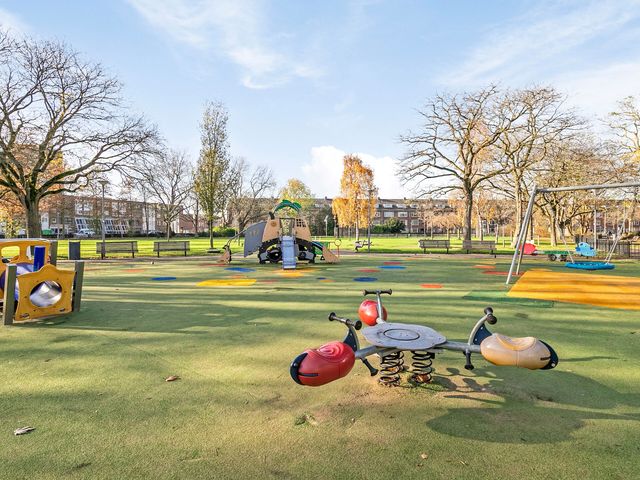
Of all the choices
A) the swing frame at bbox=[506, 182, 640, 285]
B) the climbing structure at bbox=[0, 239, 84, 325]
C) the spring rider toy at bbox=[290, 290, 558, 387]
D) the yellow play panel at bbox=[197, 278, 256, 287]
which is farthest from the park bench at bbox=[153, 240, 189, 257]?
the spring rider toy at bbox=[290, 290, 558, 387]

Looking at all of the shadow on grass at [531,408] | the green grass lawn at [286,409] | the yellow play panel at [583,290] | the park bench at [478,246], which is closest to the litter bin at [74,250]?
the green grass lawn at [286,409]

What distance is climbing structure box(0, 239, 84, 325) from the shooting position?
7.54 meters

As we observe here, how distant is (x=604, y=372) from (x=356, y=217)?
57007 mm

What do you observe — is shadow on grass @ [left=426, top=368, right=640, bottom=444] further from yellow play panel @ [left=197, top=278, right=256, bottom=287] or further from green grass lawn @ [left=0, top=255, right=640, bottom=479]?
yellow play panel @ [left=197, top=278, right=256, bottom=287]

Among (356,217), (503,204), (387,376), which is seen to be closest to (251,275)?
(387,376)

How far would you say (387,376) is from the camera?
444 cm

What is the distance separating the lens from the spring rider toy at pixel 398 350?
11.0 feet

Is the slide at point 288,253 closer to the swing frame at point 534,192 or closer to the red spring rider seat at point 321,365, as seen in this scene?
the swing frame at point 534,192

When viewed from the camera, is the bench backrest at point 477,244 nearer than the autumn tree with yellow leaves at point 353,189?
Yes

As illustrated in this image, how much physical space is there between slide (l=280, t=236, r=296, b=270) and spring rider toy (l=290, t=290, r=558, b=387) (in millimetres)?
13050

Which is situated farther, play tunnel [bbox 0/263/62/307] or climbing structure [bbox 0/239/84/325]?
play tunnel [bbox 0/263/62/307]

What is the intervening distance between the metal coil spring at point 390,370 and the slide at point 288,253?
13.6m

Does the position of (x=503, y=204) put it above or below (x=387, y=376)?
above

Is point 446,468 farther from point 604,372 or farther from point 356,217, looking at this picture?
point 356,217
